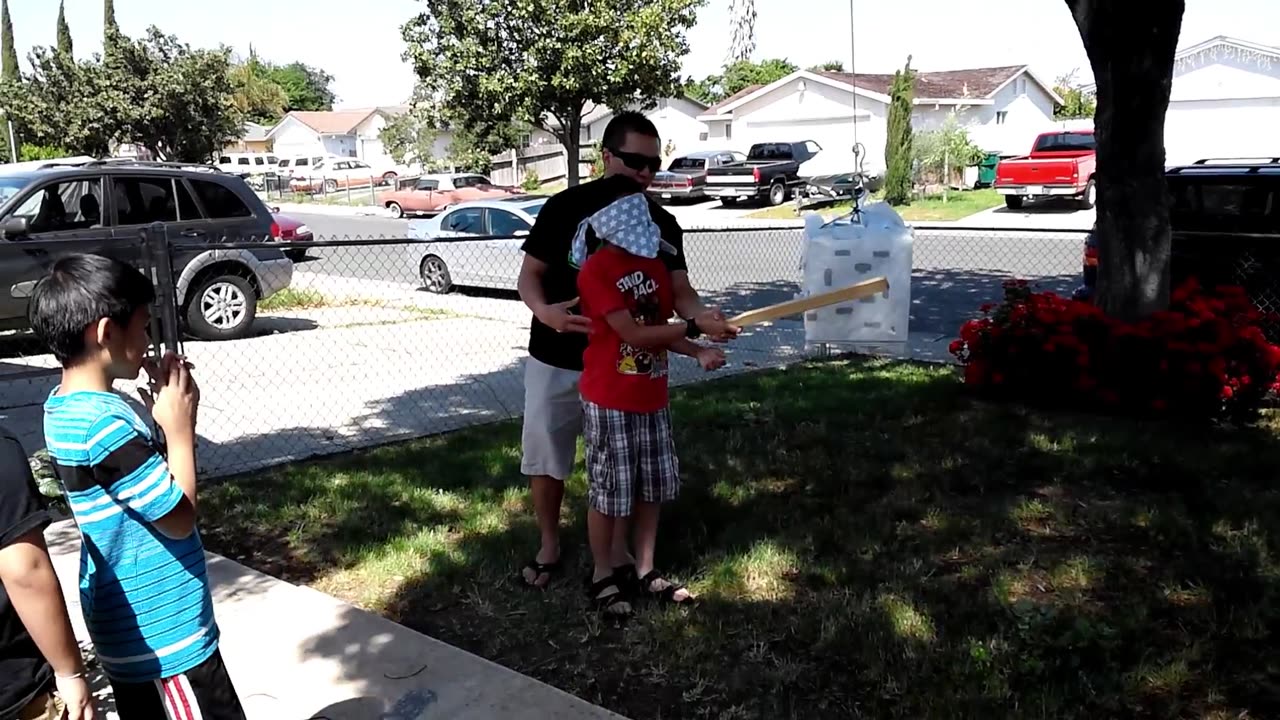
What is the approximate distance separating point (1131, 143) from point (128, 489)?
5.68 metres

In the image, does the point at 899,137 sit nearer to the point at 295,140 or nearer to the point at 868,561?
the point at 868,561

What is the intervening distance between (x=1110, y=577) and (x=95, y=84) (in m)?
37.4

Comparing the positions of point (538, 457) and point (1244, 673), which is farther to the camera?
point (538, 457)

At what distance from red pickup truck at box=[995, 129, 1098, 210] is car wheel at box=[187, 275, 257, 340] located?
17753 millimetres

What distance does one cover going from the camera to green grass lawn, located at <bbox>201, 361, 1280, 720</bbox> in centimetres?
318

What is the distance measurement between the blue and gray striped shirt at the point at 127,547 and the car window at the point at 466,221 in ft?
40.1

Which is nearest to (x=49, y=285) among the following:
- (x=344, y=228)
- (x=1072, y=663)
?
(x=1072, y=663)

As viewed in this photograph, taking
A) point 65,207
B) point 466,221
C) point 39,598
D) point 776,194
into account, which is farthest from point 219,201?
point 776,194

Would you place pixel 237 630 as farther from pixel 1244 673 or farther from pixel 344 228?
pixel 344 228

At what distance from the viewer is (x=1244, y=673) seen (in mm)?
3121

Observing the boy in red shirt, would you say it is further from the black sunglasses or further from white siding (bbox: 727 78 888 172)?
white siding (bbox: 727 78 888 172)

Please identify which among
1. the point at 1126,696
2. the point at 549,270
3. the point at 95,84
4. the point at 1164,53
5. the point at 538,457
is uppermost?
the point at 95,84

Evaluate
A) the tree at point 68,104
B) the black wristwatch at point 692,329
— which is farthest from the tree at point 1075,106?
the black wristwatch at point 692,329

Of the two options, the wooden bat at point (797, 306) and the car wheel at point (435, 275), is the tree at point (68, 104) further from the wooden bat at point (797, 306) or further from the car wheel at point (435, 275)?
the wooden bat at point (797, 306)
